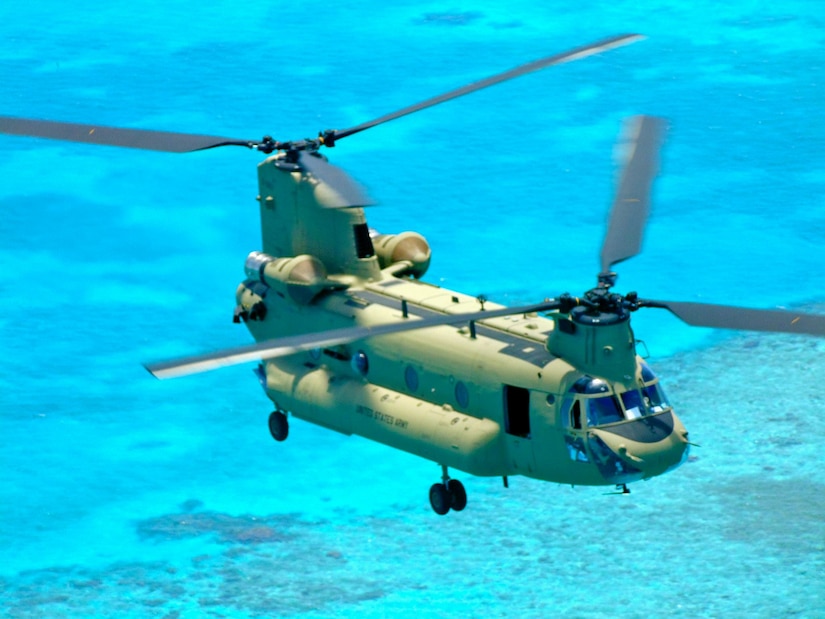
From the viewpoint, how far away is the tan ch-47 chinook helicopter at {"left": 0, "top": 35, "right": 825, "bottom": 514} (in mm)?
37719

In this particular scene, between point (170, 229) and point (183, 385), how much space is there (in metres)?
8.73

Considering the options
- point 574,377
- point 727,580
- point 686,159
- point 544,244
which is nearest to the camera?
point 574,377

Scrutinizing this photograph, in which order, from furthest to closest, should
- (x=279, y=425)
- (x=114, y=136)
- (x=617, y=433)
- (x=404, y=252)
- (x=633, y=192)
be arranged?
1. (x=279, y=425)
2. (x=404, y=252)
3. (x=114, y=136)
4. (x=633, y=192)
5. (x=617, y=433)

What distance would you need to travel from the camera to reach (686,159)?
75438 millimetres

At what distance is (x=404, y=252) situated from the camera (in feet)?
145

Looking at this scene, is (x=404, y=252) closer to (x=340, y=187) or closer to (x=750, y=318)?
(x=340, y=187)

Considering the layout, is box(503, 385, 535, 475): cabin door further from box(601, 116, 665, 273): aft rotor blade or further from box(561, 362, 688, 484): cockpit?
box(601, 116, 665, 273): aft rotor blade

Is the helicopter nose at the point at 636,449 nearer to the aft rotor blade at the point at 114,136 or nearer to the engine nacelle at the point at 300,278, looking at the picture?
the engine nacelle at the point at 300,278

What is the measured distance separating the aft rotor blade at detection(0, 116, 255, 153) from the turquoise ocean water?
9.05 meters

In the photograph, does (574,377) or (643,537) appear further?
(643,537)

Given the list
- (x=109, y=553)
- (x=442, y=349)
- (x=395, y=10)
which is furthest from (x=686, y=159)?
(x=442, y=349)

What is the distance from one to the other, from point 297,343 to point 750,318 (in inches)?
314

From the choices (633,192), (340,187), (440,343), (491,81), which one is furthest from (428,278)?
(340,187)

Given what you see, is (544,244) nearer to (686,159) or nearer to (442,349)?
(686,159)
